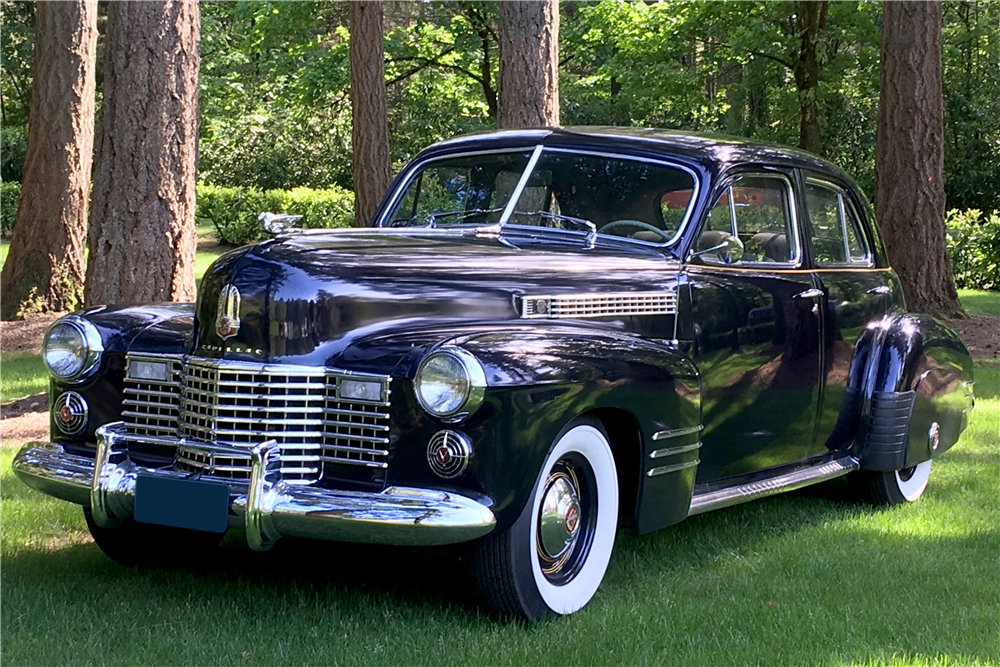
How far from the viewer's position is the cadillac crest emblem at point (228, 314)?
157 inches

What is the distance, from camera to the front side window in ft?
16.9

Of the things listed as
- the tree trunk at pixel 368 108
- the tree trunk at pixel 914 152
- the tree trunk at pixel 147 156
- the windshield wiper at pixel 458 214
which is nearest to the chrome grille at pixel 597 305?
the windshield wiper at pixel 458 214

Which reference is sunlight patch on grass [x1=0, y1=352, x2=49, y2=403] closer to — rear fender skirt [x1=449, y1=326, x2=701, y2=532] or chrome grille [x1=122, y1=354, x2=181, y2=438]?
chrome grille [x1=122, y1=354, x2=181, y2=438]

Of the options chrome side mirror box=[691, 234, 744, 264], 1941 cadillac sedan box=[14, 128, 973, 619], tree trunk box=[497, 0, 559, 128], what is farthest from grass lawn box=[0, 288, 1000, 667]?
tree trunk box=[497, 0, 559, 128]

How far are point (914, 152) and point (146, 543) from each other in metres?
9.52

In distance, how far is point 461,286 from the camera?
4207 mm

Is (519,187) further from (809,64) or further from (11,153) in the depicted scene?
(11,153)

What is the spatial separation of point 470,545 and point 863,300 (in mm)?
2959

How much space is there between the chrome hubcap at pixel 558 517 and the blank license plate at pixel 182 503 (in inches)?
42.4

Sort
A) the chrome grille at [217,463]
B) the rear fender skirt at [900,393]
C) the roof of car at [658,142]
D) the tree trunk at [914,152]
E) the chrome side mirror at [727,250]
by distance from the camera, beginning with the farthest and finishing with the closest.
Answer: the tree trunk at [914,152] < the rear fender skirt at [900,393] < the roof of car at [658,142] < the chrome side mirror at [727,250] < the chrome grille at [217,463]

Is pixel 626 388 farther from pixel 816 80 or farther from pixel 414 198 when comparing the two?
pixel 816 80

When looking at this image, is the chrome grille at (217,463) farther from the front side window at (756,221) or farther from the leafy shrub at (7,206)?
the leafy shrub at (7,206)

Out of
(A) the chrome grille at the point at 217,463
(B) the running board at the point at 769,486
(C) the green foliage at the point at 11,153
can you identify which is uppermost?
(C) the green foliage at the point at 11,153

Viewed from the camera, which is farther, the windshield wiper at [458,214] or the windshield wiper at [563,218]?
the windshield wiper at [458,214]
